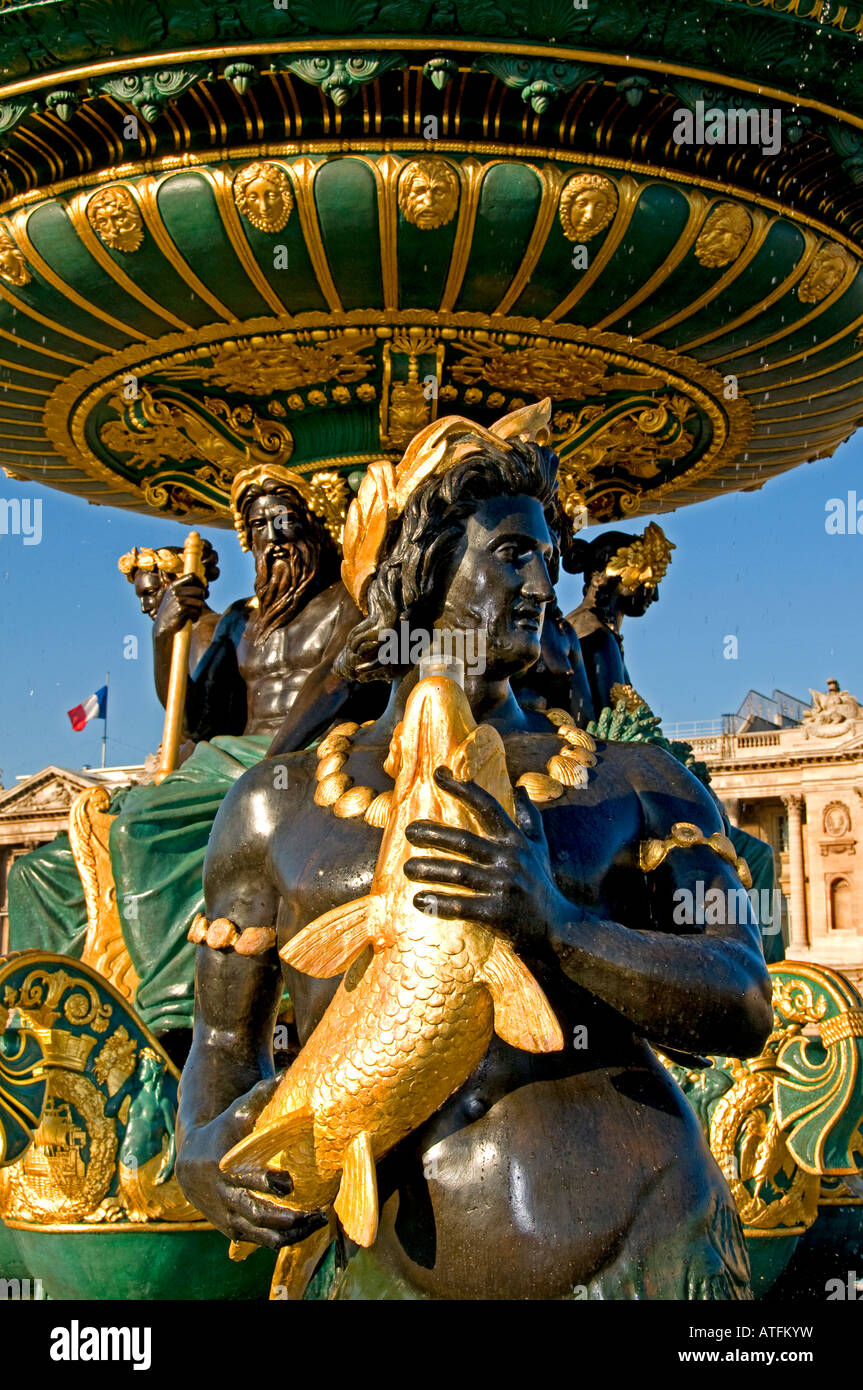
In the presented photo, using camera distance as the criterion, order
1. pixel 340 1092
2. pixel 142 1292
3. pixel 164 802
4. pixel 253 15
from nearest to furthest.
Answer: pixel 340 1092, pixel 253 15, pixel 142 1292, pixel 164 802

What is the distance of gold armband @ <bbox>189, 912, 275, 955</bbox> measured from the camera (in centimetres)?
290

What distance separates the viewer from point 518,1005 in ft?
7.52

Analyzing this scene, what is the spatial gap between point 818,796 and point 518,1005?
56379 millimetres

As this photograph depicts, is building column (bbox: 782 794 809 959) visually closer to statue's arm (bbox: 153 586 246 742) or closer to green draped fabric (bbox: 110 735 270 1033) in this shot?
statue's arm (bbox: 153 586 246 742)

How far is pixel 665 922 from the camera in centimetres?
275

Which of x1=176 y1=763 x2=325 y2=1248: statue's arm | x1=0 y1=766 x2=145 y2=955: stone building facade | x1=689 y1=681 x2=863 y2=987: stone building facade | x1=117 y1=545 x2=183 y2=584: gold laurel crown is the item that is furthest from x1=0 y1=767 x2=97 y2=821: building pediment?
x1=176 y1=763 x2=325 y2=1248: statue's arm

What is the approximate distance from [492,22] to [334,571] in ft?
7.59

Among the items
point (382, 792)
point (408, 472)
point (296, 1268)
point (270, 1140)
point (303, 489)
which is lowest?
point (296, 1268)

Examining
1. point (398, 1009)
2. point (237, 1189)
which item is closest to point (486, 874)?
→ point (398, 1009)

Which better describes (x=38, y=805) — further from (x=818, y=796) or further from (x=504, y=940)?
(x=504, y=940)
